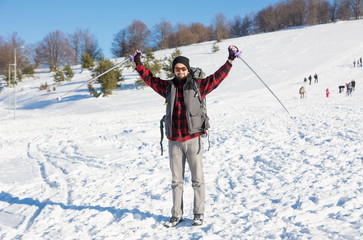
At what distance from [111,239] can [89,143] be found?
663 centimetres

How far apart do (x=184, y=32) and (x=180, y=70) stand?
280 feet

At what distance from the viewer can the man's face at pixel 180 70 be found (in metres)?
3.12

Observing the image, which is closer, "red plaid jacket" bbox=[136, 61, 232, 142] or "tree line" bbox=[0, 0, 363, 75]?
"red plaid jacket" bbox=[136, 61, 232, 142]

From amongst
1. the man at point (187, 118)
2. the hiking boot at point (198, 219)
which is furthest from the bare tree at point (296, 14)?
the hiking boot at point (198, 219)

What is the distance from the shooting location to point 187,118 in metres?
3.12

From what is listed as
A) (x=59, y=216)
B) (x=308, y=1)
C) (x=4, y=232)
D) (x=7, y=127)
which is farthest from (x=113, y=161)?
(x=308, y=1)

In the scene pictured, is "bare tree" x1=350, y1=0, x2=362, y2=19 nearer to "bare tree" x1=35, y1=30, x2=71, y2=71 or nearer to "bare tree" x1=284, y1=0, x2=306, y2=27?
"bare tree" x1=284, y1=0, x2=306, y2=27

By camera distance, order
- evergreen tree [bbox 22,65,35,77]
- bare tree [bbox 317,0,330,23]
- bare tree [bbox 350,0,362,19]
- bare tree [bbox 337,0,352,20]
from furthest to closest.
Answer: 1. bare tree [bbox 317,0,330,23]
2. bare tree [bbox 337,0,352,20]
3. bare tree [bbox 350,0,362,19]
4. evergreen tree [bbox 22,65,35,77]

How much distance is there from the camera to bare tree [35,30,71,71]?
6894 centimetres

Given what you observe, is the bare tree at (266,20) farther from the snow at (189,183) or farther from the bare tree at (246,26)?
the snow at (189,183)

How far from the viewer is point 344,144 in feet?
22.6

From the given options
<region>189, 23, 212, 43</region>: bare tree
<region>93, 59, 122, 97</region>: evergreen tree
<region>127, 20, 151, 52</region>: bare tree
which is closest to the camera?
<region>93, 59, 122, 97</region>: evergreen tree

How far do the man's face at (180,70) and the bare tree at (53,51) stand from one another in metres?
72.7

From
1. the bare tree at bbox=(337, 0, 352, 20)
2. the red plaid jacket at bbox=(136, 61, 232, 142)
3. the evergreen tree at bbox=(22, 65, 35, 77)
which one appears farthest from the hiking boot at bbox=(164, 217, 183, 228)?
the bare tree at bbox=(337, 0, 352, 20)
